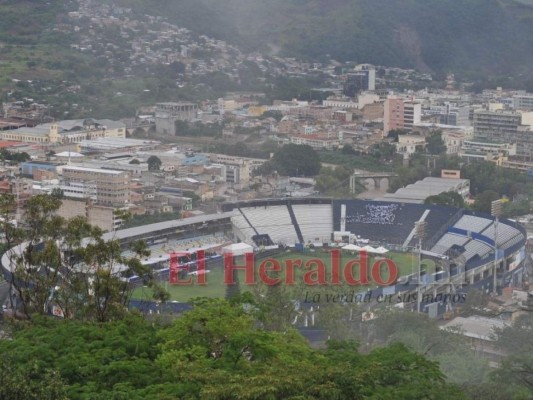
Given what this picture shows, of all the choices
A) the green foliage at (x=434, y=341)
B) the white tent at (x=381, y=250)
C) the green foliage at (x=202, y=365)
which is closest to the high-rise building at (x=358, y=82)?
the white tent at (x=381, y=250)

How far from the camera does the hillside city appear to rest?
18.9 ft

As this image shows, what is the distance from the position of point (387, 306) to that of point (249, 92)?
1851 centimetres

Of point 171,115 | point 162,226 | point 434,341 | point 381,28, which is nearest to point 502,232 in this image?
point 162,226

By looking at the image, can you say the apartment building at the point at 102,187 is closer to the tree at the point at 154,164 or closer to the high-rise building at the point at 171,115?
the tree at the point at 154,164

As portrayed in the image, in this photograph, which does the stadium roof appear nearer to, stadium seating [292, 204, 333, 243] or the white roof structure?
stadium seating [292, 204, 333, 243]

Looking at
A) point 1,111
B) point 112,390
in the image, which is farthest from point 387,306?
point 1,111

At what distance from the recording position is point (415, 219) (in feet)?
51.2

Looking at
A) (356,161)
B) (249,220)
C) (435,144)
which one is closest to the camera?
(249,220)

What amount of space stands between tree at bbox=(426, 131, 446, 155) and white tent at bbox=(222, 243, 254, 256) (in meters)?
7.77

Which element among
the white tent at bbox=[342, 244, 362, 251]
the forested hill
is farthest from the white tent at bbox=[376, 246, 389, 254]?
the forested hill

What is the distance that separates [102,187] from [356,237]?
12.0ft

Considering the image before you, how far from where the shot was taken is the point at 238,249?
47.4 ft

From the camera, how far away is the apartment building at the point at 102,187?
16.7 metres

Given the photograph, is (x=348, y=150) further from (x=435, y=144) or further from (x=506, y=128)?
(x=506, y=128)
